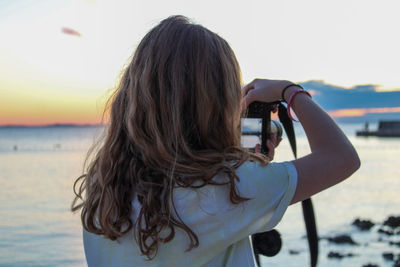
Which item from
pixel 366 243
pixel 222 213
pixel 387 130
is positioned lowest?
pixel 387 130

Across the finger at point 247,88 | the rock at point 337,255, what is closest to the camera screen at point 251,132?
the finger at point 247,88

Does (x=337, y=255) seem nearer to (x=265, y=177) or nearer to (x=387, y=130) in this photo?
(x=265, y=177)

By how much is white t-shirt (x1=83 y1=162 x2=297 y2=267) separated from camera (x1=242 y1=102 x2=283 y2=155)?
0.35m

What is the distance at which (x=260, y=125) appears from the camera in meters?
1.54

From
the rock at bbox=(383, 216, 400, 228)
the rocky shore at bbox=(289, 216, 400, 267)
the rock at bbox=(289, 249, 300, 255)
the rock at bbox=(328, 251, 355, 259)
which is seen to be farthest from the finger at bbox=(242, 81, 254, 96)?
the rock at bbox=(383, 216, 400, 228)

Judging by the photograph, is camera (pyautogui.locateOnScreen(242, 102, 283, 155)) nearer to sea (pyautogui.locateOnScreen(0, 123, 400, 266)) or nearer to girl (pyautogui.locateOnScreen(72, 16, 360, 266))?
girl (pyautogui.locateOnScreen(72, 16, 360, 266))

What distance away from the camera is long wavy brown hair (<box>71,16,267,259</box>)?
116 centimetres

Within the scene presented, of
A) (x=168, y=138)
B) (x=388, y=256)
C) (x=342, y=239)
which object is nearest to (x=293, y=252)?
(x=342, y=239)

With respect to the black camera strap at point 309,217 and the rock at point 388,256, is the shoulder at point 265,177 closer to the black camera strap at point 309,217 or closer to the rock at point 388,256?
the black camera strap at point 309,217

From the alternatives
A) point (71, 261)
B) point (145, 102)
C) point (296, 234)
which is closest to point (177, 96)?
point (145, 102)

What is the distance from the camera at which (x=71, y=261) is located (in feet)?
23.5

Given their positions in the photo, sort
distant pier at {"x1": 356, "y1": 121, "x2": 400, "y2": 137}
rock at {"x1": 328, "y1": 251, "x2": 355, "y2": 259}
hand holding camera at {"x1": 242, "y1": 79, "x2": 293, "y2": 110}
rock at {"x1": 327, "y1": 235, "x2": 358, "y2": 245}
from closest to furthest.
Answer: hand holding camera at {"x1": 242, "y1": 79, "x2": 293, "y2": 110}
rock at {"x1": 328, "y1": 251, "x2": 355, "y2": 259}
rock at {"x1": 327, "y1": 235, "x2": 358, "y2": 245}
distant pier at {"x1": 356, "y1": 121, "x2": 400, "y2": 137}

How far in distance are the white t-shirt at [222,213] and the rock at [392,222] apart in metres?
9.05

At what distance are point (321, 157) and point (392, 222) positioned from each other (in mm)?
9156
